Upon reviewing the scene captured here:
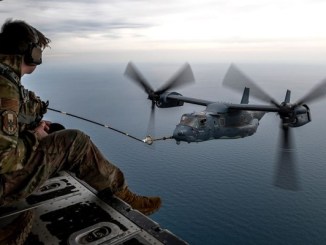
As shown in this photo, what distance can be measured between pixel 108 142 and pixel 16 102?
375ft

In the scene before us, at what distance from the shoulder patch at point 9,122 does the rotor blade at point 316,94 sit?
24975mm

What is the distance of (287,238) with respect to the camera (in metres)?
62.3

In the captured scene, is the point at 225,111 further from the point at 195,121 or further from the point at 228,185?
the point at 228,185

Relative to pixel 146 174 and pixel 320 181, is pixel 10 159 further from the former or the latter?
pixel 320 181

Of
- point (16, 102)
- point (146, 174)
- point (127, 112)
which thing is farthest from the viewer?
point (127, 112)

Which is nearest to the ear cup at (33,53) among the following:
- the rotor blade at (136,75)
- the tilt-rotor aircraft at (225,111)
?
the tilt-rotor aircraft at (225,111)

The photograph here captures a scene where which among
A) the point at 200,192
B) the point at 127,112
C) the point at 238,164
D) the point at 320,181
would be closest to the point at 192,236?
the point at 200,192

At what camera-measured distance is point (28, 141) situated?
4418 millimetres

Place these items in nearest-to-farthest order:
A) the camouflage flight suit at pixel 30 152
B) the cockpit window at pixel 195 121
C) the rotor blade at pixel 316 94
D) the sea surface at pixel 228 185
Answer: the camouflage flight suit at pixel 30 152 → the rotor blade at pixel 316 94 → the cockpit window at pixel 195 121 → the sea surface at pixel 228 185

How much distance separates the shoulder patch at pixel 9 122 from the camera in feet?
11.4

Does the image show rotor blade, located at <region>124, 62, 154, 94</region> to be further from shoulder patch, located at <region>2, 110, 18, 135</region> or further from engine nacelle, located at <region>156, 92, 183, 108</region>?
shoulder patch, located at <region>2, 110, 18, 135</region>

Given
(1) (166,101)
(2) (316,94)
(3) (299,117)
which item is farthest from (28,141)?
(1) (166,101)

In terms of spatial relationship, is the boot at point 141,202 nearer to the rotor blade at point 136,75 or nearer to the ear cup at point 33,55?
the ear cup at point 33,55

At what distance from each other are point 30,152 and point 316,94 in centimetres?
2627
